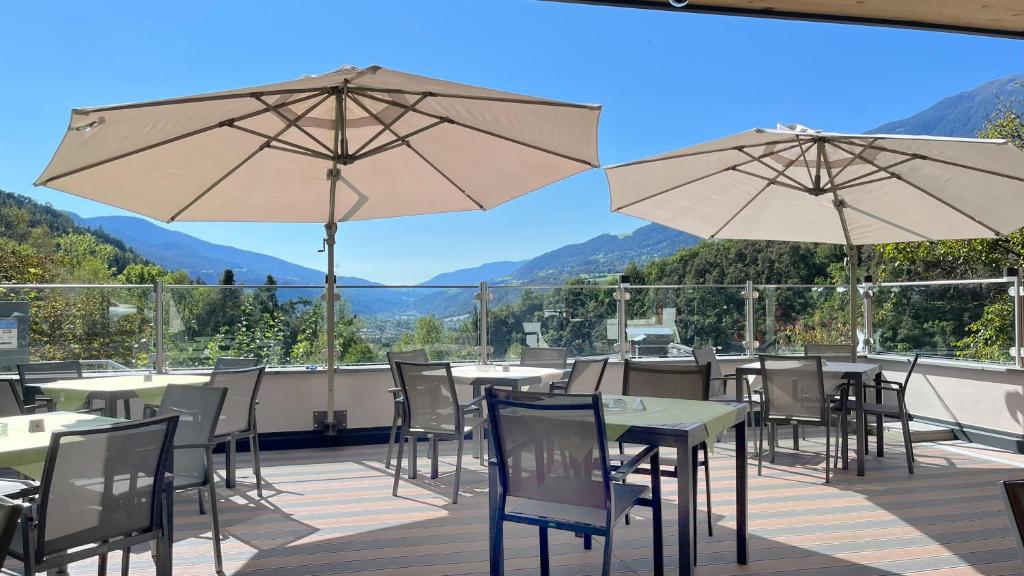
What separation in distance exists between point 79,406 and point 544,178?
A: 144 inches

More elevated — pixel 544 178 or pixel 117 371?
pixel 544 178

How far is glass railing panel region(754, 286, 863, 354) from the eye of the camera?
9.12 m

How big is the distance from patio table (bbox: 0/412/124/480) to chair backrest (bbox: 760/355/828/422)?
4656 mm

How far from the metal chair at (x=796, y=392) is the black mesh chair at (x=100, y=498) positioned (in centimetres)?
452

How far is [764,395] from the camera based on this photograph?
20.2ft

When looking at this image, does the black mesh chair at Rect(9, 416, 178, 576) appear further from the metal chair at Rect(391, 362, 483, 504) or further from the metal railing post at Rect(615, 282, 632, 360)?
the metal railing post at Rect(615, 282, 632, 360)

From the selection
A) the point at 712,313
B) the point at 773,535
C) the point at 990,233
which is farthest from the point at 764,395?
the point at 712,313

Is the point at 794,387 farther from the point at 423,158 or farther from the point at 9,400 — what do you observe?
the point at 9,400

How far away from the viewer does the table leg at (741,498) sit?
395 cm

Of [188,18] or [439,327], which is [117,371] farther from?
[188,18]

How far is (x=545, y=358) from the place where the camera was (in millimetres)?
6988

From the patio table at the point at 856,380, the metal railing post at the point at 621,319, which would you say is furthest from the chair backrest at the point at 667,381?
the metal railing post at the point at 621,319

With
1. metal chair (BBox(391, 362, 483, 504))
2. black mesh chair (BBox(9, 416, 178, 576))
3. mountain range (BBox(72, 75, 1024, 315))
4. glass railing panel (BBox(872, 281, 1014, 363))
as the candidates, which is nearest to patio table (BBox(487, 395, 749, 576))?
black mesh chair (BBox(9, 416, 178, 576))

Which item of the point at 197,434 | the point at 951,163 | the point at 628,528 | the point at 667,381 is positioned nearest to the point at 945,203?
the point at 951,163
